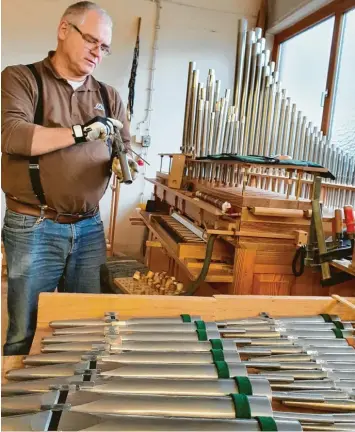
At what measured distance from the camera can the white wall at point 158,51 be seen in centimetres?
430

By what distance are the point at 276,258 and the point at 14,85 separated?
119 cm

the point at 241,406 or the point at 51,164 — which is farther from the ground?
the point at 51,164

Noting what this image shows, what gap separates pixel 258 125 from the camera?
2.66m

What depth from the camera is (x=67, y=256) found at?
1.71 m

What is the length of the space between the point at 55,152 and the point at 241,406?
1145 millimetres

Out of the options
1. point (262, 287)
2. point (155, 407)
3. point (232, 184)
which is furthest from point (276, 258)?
point (155, 407)

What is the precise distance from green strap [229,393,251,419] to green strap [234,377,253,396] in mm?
25

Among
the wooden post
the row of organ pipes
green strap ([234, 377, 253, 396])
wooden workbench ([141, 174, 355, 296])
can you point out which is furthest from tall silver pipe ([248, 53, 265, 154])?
green strap ([234, 377, 253, 396])

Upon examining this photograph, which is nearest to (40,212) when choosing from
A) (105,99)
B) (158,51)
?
(105,99)

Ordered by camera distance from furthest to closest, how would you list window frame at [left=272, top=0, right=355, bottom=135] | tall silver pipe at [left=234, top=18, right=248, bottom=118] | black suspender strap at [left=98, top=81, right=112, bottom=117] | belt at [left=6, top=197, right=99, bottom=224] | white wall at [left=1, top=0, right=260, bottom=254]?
white wall at [left=1, top=0, right=260, bottom=254] → window frame at [left=272, top=0, right=355, bottom=135] → tall silver pipe at [left=234, top=18, right=248, bottom=118] → black suspender strap at [left=98, top=81, right=112, bottom=117] → belt at [left=6, top=197, right=99, bottom=224]

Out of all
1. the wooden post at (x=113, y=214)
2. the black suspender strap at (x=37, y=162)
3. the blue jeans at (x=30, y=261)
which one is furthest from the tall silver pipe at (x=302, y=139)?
the wooden post at (x=113, y=214)

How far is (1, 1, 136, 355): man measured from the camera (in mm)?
1556

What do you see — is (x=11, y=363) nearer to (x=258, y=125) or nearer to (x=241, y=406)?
(x=241, y=406)

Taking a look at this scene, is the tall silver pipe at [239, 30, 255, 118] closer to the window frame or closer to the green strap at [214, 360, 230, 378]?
the window frame
